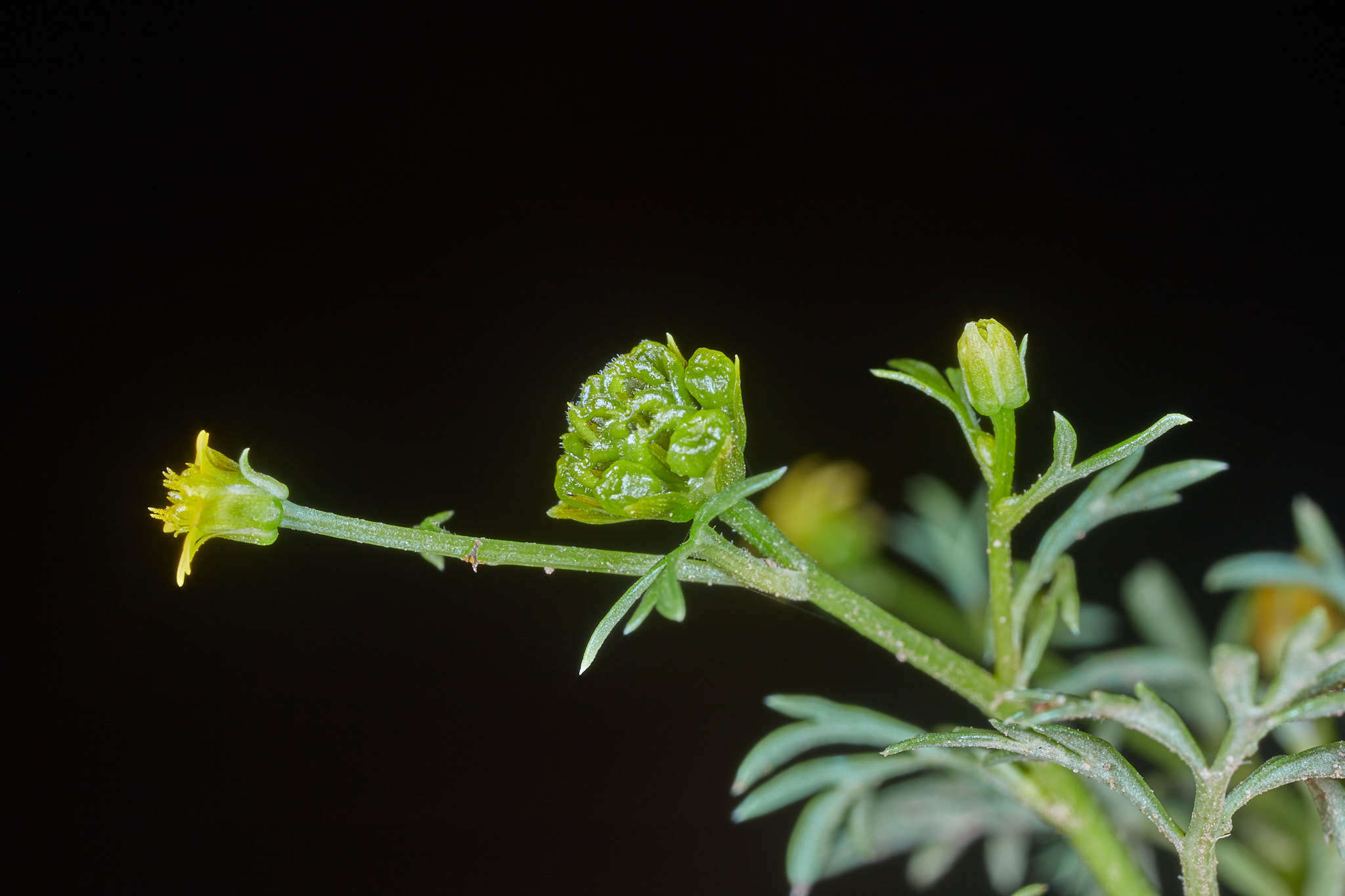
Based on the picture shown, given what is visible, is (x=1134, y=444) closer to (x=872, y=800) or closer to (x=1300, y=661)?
(x=1300, y=661)

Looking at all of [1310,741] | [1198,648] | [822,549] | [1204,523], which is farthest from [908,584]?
[1204,523]

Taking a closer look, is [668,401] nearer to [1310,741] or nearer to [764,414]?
[1310,741]

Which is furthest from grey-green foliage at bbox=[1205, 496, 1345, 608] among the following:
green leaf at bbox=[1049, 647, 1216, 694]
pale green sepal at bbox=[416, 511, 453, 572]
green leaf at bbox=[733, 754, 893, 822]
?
pale green sepal at bbox=[416, 511, 453, 572]

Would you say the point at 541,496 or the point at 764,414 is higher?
the point at 764,414

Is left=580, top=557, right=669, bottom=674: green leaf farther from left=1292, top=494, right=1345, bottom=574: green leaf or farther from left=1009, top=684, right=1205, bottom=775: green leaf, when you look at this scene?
left=1292, top=494, right=1345, bottom=574: green leaf

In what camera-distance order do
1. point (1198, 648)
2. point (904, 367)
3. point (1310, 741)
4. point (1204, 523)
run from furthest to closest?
point (1204, 523), point (1198, 648), point (1310, 741), point (904, 367)

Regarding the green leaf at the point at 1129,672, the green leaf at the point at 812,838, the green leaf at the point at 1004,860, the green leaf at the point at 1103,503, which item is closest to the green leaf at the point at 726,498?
the green leaf at the point at 1103,503

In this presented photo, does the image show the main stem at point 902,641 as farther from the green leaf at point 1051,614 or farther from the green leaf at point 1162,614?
the green leaf at point 1162,614

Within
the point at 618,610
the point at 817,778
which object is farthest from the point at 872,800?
the point at 618,610
